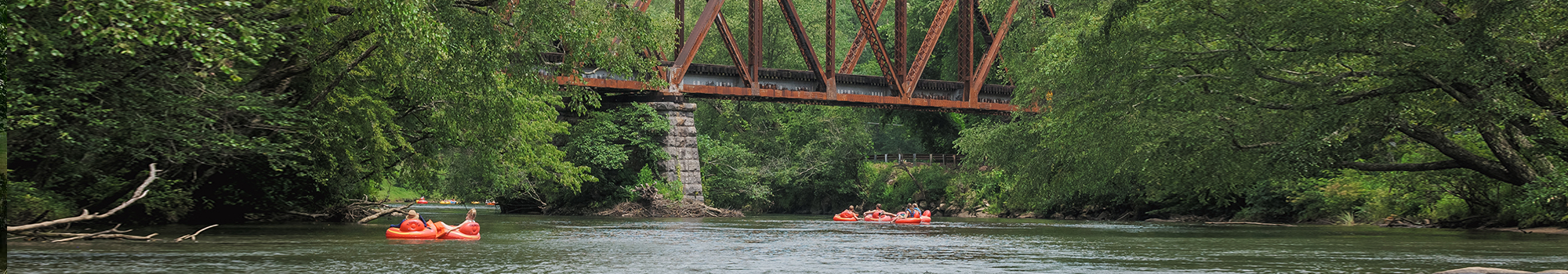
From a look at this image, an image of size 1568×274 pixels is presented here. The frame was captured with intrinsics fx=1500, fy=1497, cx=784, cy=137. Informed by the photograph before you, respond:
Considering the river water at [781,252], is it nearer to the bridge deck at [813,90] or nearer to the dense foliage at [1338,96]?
the dense foliage at [1338,96]

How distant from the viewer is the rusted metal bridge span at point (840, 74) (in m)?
49.8

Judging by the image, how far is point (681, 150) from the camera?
51750 mm

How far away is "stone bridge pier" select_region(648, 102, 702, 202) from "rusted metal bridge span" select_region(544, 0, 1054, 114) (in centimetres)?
53

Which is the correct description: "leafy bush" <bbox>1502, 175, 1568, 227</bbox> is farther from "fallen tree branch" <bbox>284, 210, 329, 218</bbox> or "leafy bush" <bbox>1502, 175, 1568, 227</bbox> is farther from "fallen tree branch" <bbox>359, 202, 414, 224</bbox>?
"fallen tree branch" <bbox>284, 210, 329, 218</bbox>

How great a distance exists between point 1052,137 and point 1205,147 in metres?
13.9

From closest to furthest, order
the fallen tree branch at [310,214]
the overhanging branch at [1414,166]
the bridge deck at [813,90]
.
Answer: the overhanging branch at [1414,166]
the fallen tree branch at [310,214]
the bridge deck at [813,90]

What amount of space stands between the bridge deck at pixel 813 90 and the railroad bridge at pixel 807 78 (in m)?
0.04

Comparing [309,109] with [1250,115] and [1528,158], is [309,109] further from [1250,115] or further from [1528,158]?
[1528,158]

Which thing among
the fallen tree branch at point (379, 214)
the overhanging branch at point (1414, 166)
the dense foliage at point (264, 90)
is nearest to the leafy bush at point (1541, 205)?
the overhanging branch at point (1414, 166)

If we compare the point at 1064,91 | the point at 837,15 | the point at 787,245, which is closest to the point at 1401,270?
the point at 787,245

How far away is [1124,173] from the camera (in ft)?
115

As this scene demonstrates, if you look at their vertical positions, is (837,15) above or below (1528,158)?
above

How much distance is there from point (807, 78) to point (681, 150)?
7.40 metres

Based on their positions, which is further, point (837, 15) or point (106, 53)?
point (837, 15)
